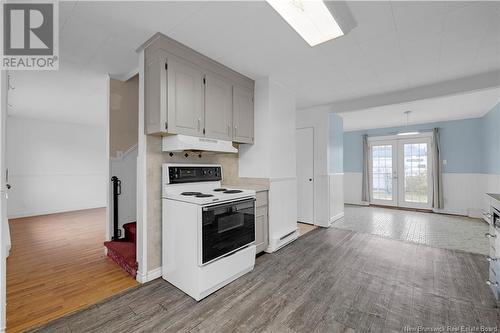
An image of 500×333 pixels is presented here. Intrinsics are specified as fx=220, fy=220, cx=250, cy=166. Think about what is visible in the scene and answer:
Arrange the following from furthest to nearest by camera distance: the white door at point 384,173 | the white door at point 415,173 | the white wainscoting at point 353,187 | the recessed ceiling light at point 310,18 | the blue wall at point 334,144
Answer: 1. the white wainscoting at point 353,187
2. the white door at point 384,173
3. the white door at point 415,173
4. the blue wall at point 334,144
5. the recessed ceiling light at point 310,18

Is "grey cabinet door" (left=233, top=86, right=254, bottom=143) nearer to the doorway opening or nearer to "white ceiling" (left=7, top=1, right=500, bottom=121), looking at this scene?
"white ceiling" (left=7, top=1, right=500, bottom=121)

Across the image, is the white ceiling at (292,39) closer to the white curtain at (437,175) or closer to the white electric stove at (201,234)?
the white electric stove at (201,234)

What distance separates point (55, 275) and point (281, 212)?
285 centimetres

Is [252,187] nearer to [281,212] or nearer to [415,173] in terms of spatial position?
[281,212]

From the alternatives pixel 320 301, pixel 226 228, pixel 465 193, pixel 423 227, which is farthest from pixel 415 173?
pixel 226 228

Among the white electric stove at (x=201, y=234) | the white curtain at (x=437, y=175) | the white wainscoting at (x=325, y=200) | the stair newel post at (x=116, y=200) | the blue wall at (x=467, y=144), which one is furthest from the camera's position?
the white curtain at (x=437, y=175)

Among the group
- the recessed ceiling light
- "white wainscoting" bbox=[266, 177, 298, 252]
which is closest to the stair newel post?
"white wainscoting" bbox=[266, 177, 298, 252]

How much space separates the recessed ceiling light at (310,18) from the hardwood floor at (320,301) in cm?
240

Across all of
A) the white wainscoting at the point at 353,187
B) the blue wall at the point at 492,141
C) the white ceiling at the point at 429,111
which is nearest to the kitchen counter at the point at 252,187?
the white ceiling at the point at 429,111

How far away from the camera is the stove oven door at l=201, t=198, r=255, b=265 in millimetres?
2029

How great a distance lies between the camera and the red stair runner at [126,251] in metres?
2.48

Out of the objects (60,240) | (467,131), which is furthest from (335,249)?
(467,131)

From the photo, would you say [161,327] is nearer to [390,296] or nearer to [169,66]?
[390,296]

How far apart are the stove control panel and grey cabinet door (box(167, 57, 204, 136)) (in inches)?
16.9
